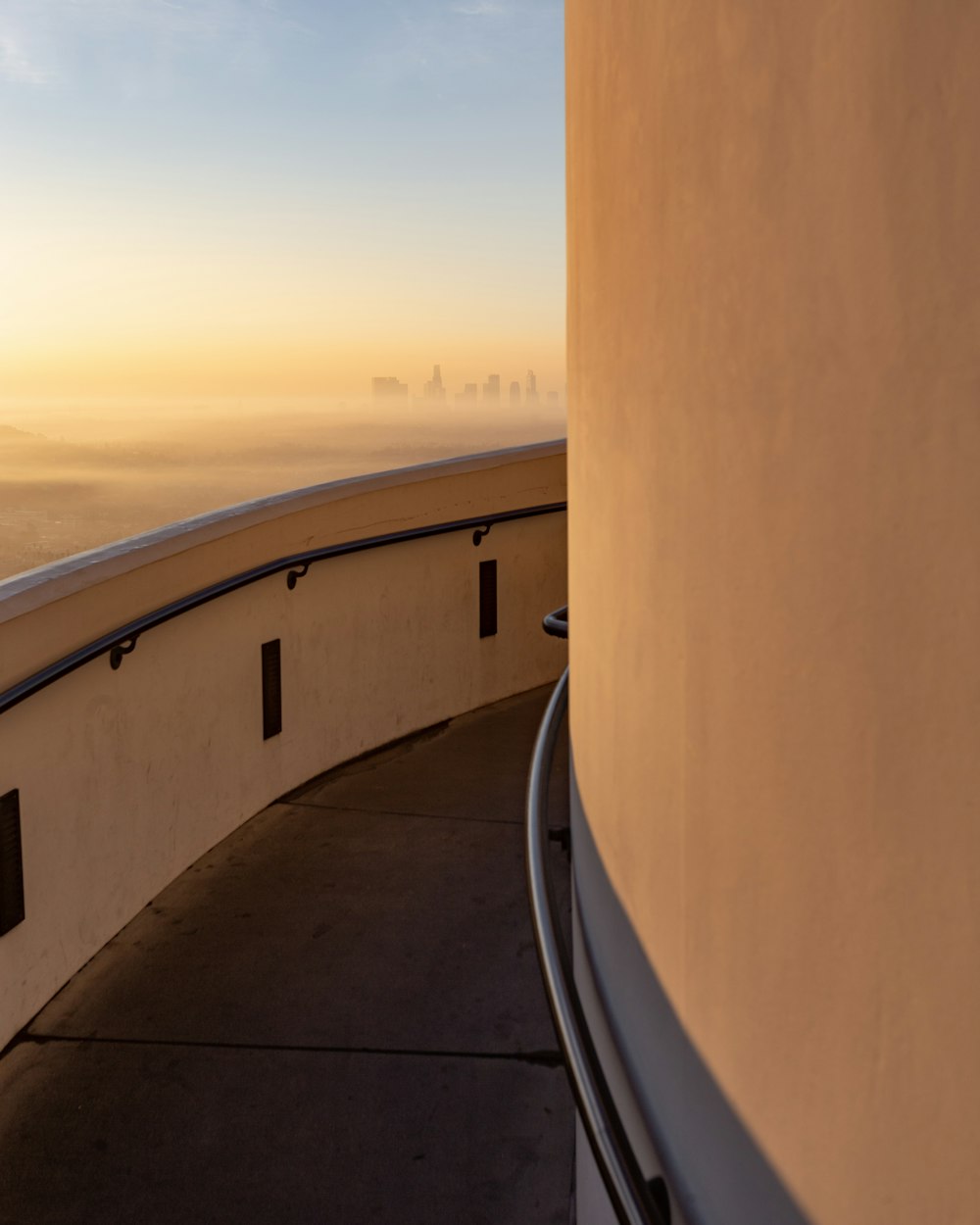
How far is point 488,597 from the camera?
6656 mm

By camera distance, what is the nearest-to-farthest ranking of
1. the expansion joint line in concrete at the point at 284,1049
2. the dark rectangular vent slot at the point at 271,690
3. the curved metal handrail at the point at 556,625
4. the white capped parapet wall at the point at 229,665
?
the curved metal handrail at the point at 556,625
the expansion joint line in concrete at the point at 284,1049
the white capped parapet wall at the point at 229,665
the dark rectangular vent slot at the point at 271,690

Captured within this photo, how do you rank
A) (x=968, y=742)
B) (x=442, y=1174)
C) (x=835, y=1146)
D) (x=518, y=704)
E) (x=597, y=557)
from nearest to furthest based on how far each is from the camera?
(x=968, y=742)
(x=835, y=1146)
(x=597, y=557)
(x=442, y=1174)
(x=518, y=704)

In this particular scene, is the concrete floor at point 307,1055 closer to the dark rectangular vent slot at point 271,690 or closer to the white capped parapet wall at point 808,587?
the dark rectangular vent slot at point 271,690

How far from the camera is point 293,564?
521cm

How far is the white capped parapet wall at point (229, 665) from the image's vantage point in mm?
3584

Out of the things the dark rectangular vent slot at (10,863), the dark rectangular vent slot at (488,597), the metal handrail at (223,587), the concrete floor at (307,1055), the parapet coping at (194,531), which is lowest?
the concrete floor at (307,1055)

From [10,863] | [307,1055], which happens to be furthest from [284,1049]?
[10,863]

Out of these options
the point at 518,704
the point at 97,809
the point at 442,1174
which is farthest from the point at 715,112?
the point at 518,704

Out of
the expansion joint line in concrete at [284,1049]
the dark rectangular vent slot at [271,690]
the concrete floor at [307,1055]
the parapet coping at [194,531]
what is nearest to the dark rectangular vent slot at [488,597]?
the parapet coping at [194,531]

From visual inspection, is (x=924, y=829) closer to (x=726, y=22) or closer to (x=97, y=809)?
(x=726, y=22)

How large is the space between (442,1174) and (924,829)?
2283 mm

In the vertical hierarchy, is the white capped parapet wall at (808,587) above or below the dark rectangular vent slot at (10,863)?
above

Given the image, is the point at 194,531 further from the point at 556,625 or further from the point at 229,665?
the point at 556,625

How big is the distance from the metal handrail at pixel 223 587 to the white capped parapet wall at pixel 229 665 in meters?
0.04
